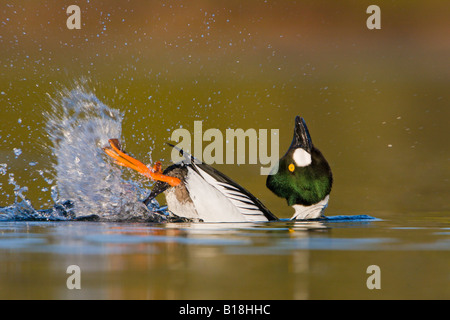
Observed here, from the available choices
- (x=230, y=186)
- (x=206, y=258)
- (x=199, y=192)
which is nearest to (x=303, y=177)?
(x=230, y=186)

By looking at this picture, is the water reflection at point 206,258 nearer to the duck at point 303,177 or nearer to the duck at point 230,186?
the duck at point 230,186

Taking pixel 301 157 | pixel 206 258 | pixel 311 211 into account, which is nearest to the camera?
pixel 206 258

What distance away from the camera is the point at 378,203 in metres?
10.2

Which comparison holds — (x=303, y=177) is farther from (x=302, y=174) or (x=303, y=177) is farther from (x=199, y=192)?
(x=199, y=192)

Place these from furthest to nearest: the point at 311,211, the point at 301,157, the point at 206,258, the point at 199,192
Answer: the point at 311,211 → the point at 301,157 → the point at 199,192 → the point at 206,258

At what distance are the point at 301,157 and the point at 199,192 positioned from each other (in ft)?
4.37

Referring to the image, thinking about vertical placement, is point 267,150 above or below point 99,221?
above

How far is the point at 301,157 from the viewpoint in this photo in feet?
25.2

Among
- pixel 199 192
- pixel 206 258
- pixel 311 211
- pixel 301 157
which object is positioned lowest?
pixel 206 258

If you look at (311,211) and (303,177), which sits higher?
(303,177)

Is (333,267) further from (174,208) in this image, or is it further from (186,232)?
(174,208)

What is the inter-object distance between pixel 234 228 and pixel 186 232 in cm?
68
